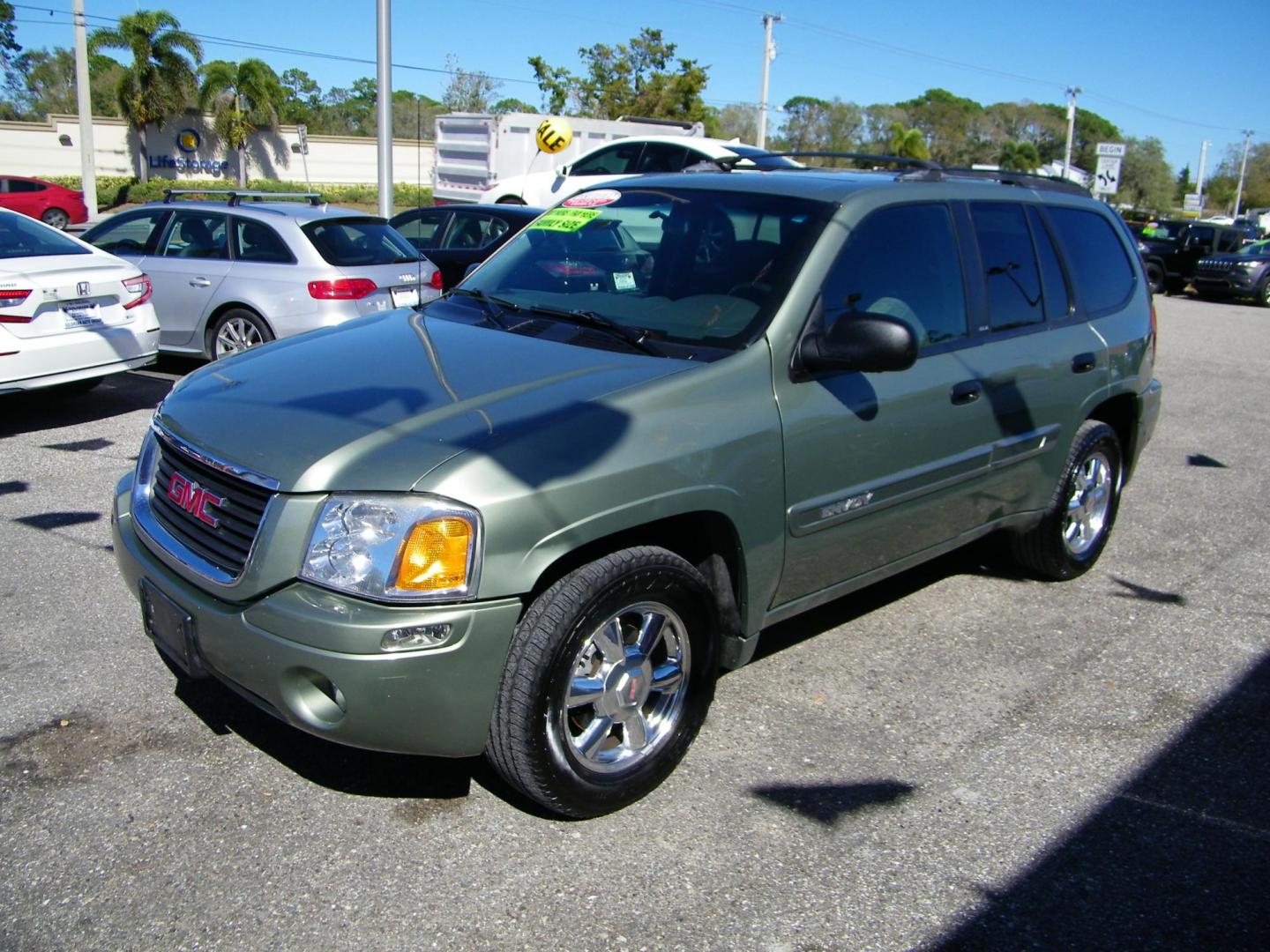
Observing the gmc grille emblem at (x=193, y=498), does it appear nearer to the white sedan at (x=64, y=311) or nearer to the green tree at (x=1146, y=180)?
the white sedan at (x=64, y=311)

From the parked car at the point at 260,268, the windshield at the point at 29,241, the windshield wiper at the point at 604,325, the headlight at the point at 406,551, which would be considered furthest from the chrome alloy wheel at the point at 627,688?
the windshield at the point at 29,241

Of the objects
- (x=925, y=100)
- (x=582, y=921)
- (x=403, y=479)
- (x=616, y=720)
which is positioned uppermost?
(x=925, y=100)

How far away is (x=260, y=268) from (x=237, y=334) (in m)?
0.56

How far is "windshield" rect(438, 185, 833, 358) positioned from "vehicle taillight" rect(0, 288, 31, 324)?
395cm

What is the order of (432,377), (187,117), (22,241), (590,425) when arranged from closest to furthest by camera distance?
(590,425) → (432,377) → (22,241) → (187,117)

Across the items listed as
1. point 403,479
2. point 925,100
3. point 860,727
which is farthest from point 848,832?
point 925,100

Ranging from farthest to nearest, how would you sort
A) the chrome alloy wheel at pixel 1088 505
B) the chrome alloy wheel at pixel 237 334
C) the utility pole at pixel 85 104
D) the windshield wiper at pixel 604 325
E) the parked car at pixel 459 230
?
the utility pole at pixel 85 104, the parked car at pixel 459 230, the chrome alloy wheel at pixel 237 334, the chrome alloy wheel at pixel 1088 505, the windshield wiper at pixel 604 325

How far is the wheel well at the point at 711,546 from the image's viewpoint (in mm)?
3369

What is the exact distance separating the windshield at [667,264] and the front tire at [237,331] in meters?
4.77

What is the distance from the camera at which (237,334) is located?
29.4 ft

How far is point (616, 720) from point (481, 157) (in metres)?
20.0

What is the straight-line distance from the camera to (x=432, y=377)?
345 centimetres

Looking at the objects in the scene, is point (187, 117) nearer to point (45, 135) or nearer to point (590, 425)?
point (45, 135)

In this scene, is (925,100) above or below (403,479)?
above
